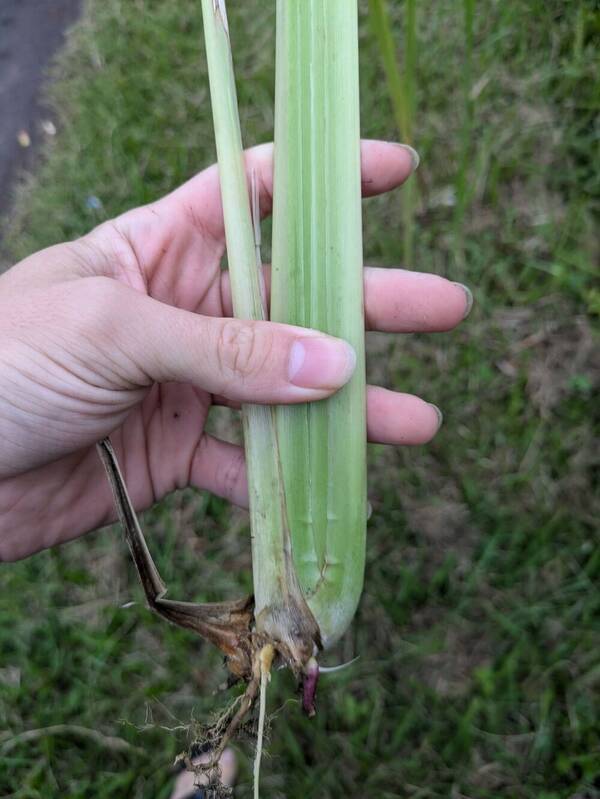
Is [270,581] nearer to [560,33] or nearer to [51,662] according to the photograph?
[51,662]

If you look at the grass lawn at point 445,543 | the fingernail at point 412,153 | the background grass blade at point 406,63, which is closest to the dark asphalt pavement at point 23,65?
the grass lawn at point 445,543

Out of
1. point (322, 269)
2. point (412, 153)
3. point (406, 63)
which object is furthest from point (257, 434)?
point (406, 63)

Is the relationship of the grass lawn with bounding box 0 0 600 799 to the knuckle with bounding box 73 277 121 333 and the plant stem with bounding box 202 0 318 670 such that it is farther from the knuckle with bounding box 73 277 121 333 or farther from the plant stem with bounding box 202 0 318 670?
the knuckle with bounding box 73 277 121 333

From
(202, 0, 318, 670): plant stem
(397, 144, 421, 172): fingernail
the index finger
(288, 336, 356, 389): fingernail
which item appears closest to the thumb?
(288, 336, 356, 389): fingernail

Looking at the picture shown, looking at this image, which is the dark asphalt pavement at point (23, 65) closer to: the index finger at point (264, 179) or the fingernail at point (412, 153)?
the index finger at point (264, 179)

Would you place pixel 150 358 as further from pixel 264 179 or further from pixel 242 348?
pixel 264 179

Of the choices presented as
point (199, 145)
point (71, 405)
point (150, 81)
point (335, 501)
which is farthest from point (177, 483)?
point (150, 81)
